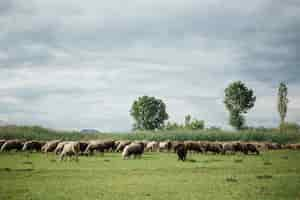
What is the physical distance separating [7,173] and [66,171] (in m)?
3.51

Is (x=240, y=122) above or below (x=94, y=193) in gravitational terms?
above

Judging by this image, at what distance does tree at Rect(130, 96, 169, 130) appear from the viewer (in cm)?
11575

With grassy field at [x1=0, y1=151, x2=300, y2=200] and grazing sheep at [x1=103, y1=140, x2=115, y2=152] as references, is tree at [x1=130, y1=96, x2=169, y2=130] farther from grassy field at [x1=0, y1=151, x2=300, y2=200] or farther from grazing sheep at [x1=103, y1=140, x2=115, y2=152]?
grassy field at [x1=0, y1=151, x2=300, y2=200]

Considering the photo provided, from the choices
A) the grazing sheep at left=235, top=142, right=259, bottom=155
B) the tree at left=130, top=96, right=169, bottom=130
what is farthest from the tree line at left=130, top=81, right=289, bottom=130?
the grazing sheep at left=235, top=142, right=259, bottom=155

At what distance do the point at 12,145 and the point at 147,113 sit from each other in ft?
230

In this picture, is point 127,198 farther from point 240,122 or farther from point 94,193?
point 240,122

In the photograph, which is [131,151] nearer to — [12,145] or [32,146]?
[32,146]

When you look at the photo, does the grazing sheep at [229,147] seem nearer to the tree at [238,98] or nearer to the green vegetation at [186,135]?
the green vegetation at [186,135]

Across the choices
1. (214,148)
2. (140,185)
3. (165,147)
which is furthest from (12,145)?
(140,185)

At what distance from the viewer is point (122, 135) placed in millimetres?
65750

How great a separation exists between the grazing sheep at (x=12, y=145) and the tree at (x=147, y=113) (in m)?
67.7

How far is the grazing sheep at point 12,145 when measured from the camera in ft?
153

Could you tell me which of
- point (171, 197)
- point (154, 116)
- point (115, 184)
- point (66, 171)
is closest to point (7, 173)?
point (66, 171)

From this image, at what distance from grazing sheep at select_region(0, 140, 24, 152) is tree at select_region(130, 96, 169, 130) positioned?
222ft
